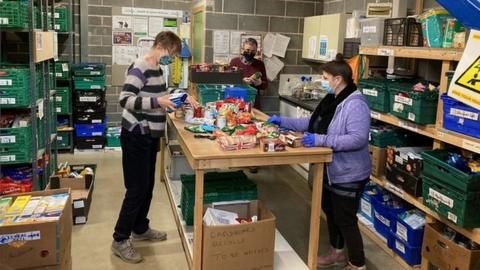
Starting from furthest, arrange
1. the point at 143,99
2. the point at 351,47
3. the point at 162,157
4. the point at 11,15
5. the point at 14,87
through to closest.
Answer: the point at 162,157 → the point at 351,47 → the point at 14,87 → the point at 11,15 → the point at 143,99

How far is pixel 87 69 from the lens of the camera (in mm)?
5973

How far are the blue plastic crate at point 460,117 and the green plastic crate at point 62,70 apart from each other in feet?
15.5

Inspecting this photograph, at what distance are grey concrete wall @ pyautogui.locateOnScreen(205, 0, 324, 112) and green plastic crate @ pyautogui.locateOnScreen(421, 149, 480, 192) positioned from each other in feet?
10.1

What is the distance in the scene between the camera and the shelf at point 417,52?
274 cm

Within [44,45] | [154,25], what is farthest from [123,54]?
[44,45]

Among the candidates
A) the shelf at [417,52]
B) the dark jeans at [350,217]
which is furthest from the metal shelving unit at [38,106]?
the shelf at [417,52]

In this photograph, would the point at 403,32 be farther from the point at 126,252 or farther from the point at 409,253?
the point at 126,252

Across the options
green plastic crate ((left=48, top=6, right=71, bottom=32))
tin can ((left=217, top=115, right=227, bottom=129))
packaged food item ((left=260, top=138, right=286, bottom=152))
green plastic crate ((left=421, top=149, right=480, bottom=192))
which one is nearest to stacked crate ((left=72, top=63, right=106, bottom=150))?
green plastic crate ((left=48, top=6, right=71, bottom=32))

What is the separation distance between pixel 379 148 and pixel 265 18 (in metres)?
2.63

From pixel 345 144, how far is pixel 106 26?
481 cm

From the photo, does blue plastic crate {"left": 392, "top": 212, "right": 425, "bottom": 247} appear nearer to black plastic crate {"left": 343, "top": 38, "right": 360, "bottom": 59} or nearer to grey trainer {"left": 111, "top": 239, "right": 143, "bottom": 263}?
black plastic crate {"left": 343, "top": 38, "right": 360, "bottom": 59}

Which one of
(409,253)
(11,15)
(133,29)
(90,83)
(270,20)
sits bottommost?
(409,253)

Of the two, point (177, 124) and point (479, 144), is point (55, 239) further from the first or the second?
point (479, 144)

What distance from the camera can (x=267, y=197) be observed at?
468cm
